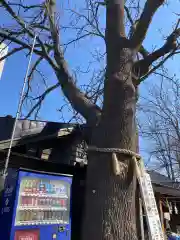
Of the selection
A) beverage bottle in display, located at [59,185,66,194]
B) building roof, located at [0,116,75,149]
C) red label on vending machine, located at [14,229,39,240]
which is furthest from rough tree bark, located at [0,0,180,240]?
building roof, located at [0,116,75,149]

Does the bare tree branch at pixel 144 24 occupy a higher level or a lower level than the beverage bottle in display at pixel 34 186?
higher

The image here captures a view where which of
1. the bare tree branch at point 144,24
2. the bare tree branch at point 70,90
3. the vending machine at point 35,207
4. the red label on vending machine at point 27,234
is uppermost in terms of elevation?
the bare tree branch at point 144,24

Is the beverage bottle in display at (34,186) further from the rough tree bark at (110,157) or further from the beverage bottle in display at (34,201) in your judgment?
the rough tree bark at (110,157)

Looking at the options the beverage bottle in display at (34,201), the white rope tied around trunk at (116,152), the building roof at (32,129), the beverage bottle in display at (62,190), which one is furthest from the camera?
the building roof at (32,129)

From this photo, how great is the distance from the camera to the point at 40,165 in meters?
7.01

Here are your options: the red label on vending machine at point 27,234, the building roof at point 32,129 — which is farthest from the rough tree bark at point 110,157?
the building roof at point 32,129

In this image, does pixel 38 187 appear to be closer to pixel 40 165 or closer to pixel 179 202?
pixel 40 165

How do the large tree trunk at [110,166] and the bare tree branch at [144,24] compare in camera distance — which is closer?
the large tree trunk at [110,166]

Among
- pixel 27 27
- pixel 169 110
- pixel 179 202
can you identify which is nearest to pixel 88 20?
pixel 27 27

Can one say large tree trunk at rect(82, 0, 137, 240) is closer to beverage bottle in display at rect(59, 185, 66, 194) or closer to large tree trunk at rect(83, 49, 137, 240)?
large tree trunk at rect(83, 49, 137, 240)

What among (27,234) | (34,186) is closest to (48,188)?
(34,186)

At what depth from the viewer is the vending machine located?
4441 millimetres

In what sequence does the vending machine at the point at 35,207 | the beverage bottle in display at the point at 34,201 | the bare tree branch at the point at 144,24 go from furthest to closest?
the bare tree branch at the point at 144,24, the beverage bottle in display at the point at 34,201, the vending machine at the point at 35,207

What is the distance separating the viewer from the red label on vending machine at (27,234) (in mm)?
4338
